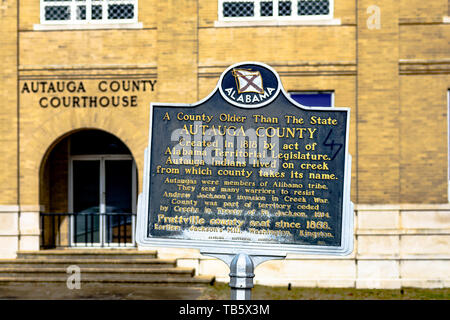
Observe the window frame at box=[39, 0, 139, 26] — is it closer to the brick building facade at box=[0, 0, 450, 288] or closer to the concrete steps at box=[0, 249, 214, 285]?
the brick building facade at box=[0, 0, 450, 288]

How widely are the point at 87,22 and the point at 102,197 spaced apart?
3.99m

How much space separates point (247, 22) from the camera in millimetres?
13055

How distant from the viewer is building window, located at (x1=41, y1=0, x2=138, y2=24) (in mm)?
13406

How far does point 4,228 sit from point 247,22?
6.78 meters

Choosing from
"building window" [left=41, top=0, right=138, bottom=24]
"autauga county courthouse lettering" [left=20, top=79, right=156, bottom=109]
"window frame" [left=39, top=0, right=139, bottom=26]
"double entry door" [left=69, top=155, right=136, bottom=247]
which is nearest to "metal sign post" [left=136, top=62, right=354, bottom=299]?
"autauga county courthouse lettering" [left=20, top=79, right=156, bottom=109]

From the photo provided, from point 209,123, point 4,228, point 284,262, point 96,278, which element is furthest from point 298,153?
point 4,228

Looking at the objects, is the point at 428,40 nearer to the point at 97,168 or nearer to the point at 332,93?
the point at 332,93

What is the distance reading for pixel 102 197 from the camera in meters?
14.4

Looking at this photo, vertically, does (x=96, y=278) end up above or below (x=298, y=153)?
below

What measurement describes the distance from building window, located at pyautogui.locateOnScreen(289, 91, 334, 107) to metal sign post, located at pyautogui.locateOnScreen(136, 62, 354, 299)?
22.5 feet

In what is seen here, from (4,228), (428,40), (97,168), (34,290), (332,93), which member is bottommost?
(34,290)

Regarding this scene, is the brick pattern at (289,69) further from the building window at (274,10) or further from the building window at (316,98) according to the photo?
the building window at (274,10)

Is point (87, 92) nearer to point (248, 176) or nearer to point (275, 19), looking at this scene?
point (275, 19)

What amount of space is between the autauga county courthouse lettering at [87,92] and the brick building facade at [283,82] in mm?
22
